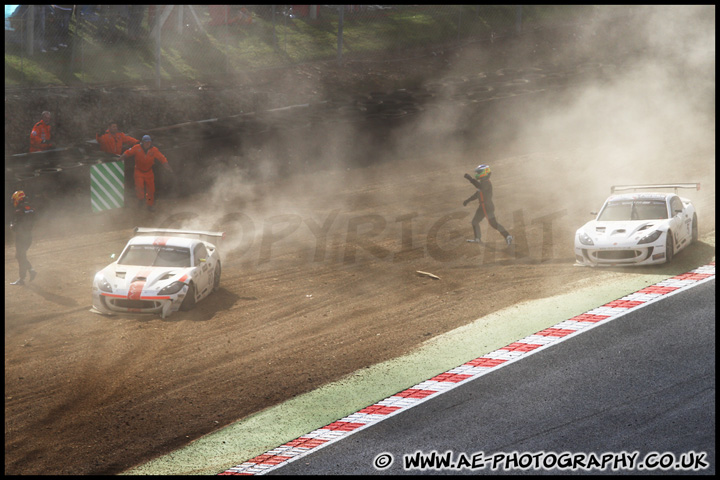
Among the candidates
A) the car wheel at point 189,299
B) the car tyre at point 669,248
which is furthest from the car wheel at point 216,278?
the car tyre at point 669,248

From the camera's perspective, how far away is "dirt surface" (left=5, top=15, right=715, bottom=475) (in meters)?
10.7

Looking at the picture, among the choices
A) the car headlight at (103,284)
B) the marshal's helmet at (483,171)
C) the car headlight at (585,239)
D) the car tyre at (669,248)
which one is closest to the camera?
the car headlight at (103,284)

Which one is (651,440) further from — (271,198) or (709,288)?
(271,198)

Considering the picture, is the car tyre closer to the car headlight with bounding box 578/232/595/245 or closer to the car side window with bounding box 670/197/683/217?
the car side window with bounding box 670/197/683/217

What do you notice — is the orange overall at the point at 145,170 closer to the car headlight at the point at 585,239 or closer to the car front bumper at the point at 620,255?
the car headlight at the point at 585,239

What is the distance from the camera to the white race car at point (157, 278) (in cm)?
1383

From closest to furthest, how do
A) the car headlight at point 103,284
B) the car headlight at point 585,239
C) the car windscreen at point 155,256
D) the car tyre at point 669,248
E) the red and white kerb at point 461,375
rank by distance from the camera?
the red and white kerb at point 461,375 < the car headlight at point 103,284 < the car windscreen at point 155,256 < the car tyre at point 669,248 < the car headlight at point 585,239

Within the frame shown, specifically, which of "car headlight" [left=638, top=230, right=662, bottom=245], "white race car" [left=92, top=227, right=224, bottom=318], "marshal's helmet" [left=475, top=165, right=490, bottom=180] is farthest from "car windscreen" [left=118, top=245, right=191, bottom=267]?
"car headlight" [left=638, top=230, right=662, bottom=245]

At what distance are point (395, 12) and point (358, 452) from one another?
85.0 feet

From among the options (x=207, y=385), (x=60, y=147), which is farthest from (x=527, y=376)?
(x=60, y=147)

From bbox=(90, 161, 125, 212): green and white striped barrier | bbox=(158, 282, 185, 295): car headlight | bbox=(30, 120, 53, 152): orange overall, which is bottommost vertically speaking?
bbox=(158, 282, 185, 295): car headlight

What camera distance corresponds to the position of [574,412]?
10.0 m

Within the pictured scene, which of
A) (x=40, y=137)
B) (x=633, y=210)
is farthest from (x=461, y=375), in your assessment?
(x=40, y=137)

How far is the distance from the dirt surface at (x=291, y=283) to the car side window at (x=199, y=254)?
30.2 inches
